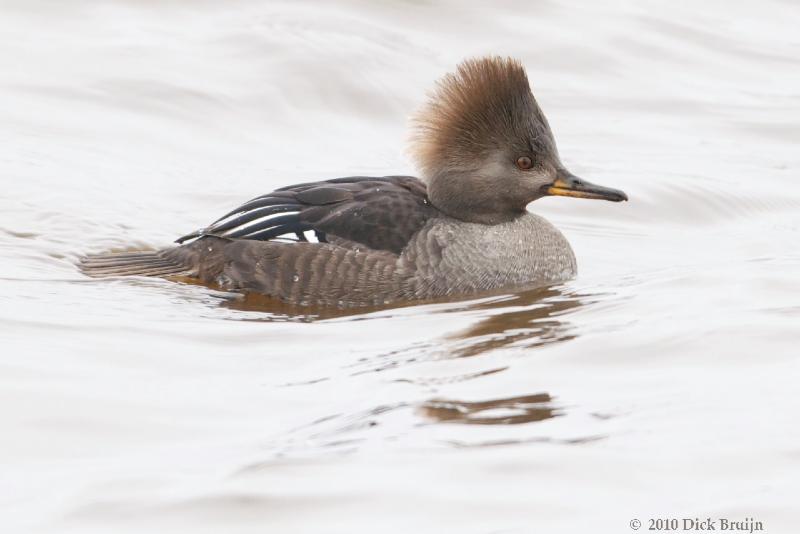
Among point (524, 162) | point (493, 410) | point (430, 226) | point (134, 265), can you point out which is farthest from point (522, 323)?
point (134, 265)

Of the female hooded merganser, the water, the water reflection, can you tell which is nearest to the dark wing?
the female hooded merganser

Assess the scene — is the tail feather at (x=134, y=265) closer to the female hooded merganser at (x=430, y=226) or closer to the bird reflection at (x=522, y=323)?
the female hooded merganser at (x=430, y=226)

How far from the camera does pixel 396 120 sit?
41.2 ft

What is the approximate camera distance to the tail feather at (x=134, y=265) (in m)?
8.28

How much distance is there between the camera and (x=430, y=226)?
808 centimetres

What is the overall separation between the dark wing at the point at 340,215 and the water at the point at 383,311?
51 cm

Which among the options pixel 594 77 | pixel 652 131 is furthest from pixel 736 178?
pixel 594 77

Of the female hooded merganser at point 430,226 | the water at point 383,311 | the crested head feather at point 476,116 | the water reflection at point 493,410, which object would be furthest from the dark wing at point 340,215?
the water reflection at point 493,410

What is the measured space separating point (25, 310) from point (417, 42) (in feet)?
24.7

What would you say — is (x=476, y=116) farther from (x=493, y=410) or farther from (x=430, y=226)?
(x=493, y=410)

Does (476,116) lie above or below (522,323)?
above

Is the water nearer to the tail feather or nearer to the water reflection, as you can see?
the water reflection

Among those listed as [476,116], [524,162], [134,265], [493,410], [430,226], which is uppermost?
[476,116]

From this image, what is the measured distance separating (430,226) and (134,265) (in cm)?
185
